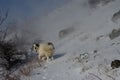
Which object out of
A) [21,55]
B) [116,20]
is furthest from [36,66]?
[116,20]

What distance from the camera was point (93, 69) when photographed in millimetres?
8328

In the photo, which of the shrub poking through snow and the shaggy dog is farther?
the shaggy dog

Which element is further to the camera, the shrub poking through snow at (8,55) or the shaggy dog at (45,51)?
the shaggy dog at (45,51)

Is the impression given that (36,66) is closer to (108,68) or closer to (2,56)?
(2,56)

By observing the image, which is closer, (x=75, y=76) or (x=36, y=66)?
(x=75, y=76)

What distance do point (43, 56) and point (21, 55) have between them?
4.91 ft

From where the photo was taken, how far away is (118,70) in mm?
7320

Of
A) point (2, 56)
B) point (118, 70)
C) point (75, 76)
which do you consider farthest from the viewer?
point (2, 56)

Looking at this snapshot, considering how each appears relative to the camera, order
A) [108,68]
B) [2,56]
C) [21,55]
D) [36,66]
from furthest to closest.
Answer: [21,55] < [2,56] < [36,66] < [108,68]

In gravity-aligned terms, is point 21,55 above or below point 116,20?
below

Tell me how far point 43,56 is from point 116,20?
9.65m

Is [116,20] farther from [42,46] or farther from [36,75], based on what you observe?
[36,75]

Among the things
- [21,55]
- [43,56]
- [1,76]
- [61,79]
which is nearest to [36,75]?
[1,76]

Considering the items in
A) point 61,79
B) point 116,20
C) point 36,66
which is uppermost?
point 116,20
